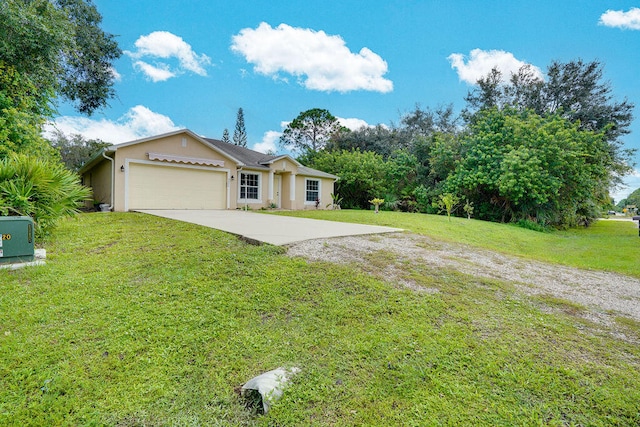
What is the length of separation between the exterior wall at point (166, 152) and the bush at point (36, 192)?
585 centimetres

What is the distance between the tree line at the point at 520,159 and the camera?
1554cm

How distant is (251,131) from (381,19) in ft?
96.7

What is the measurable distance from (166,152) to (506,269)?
528 inches

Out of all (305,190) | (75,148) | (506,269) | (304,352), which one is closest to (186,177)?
(305,190)

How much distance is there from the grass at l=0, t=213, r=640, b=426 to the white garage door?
31.0 ft

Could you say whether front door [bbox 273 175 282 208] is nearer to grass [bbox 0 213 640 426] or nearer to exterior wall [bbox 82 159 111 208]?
exterior wall [bbox 82 159 111 208]

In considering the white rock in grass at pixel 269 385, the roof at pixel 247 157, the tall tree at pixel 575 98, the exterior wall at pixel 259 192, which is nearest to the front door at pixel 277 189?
the exterior wall at pixel 259 192

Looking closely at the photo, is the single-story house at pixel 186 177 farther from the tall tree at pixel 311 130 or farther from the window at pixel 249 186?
the tall tree at pixel 311 130

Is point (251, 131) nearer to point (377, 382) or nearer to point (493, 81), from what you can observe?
point (493, 81)

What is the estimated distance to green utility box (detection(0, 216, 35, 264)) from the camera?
4602 millimetres

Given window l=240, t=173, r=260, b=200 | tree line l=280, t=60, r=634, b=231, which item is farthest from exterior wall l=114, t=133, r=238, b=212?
tree line l=280, t=60, r=634, b=231

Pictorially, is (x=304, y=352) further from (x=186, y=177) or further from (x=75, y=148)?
(x=75, y=148)

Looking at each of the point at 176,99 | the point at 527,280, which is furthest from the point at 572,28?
the point at 176,99

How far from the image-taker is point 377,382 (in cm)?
237
